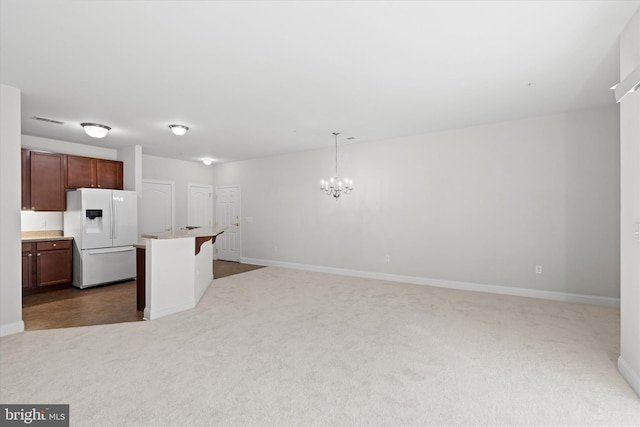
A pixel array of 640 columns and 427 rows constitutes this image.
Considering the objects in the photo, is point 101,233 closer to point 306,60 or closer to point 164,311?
point 164,311

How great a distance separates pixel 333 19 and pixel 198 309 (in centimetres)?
377

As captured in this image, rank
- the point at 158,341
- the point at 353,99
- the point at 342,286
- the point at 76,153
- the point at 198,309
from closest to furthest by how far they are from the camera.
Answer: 1. the point at 158,341
2. the point at 353,99
3. the point at 198,309
4. the point at 342,286
5. the point at 76,153

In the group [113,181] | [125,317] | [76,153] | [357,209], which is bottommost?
[125,317]

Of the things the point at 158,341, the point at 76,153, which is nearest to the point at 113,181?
the point at 76,153

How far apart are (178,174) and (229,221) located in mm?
1742

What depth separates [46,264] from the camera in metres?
5.30

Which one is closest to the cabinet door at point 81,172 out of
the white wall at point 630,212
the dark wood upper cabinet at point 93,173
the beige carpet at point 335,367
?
Answer: the dark wood upper cabinet at point 93,173

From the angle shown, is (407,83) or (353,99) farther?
(353,99)

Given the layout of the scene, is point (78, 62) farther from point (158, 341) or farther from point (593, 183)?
point (593, 183)

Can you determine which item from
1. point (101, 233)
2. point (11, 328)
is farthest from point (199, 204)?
point (11, 328)

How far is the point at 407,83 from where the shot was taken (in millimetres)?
3389

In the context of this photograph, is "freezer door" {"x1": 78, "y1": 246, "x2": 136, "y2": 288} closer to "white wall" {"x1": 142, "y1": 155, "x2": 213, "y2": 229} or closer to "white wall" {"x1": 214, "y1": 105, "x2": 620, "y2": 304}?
"white wall" {"x1": 142, "y1": 155, "x2": 213, "y2": 229}

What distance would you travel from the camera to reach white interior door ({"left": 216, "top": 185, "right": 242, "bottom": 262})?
824 centimetres

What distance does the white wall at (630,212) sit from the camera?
2266 millimetres
